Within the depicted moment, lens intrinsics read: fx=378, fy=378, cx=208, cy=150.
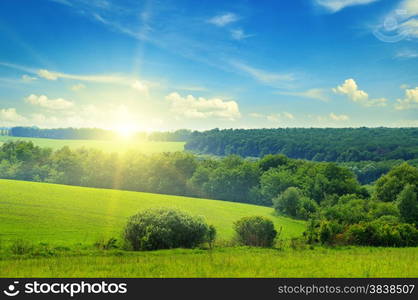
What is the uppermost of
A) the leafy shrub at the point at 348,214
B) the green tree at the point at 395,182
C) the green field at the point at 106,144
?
the green field at the point at 106,144

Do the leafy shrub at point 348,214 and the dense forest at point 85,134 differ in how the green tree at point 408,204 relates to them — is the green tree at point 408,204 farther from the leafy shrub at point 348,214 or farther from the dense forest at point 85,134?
the dense forest at point 85,134

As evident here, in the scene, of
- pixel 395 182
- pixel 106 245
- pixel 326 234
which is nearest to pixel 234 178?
pixel 395 182

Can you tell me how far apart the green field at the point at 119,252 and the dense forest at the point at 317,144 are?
2442 inches

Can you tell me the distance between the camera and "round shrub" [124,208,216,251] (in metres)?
27.0

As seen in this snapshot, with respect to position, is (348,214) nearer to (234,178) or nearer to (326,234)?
(326,234)

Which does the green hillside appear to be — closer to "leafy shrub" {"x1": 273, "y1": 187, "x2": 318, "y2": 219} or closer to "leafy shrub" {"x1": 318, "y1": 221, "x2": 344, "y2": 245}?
"leafy shrub" {"x1": 273, "y1": 187, "x2": 318, "y2": 219}

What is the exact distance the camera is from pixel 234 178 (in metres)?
87.8

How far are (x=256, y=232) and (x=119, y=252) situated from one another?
12.8 m

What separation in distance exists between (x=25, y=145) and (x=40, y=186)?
49.6 meters

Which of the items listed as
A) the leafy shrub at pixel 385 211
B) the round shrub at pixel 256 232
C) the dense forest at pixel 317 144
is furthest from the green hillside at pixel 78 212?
the dense forest at pixel 317 144

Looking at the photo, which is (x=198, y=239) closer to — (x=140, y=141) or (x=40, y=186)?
(x=40, y=186)

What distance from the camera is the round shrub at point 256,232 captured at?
3125 cm

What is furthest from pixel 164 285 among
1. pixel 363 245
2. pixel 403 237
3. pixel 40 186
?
pixel 40 186

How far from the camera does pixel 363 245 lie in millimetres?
30438
